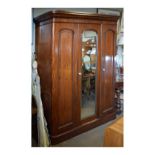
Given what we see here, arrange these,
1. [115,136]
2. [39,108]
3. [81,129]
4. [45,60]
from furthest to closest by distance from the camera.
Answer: [81,129] → [45,60] → [39,108] → [115,136]

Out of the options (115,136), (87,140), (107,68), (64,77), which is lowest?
(87,140)

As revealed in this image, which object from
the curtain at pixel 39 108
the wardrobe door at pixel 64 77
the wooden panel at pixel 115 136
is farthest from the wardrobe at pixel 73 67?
the wooden panel at pixel 115 136

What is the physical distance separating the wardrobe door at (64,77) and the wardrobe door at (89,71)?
10cm

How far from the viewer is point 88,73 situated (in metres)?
2.33

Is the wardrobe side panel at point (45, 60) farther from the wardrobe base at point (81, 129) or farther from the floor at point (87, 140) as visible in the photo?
the floor at point (87, 140)

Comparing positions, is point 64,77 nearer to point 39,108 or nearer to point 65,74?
point 65,74

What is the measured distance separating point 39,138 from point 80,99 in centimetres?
72

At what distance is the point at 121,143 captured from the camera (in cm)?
104

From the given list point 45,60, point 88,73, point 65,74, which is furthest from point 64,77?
point 88,73

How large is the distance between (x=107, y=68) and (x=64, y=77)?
794 millimetres

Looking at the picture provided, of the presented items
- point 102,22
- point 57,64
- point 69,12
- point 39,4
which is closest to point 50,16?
point 69,12

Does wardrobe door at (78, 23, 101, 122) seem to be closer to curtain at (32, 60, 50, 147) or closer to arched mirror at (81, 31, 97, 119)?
arched mirror at (81, 31, 97, 119)

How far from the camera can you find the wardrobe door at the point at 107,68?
8.14ft
